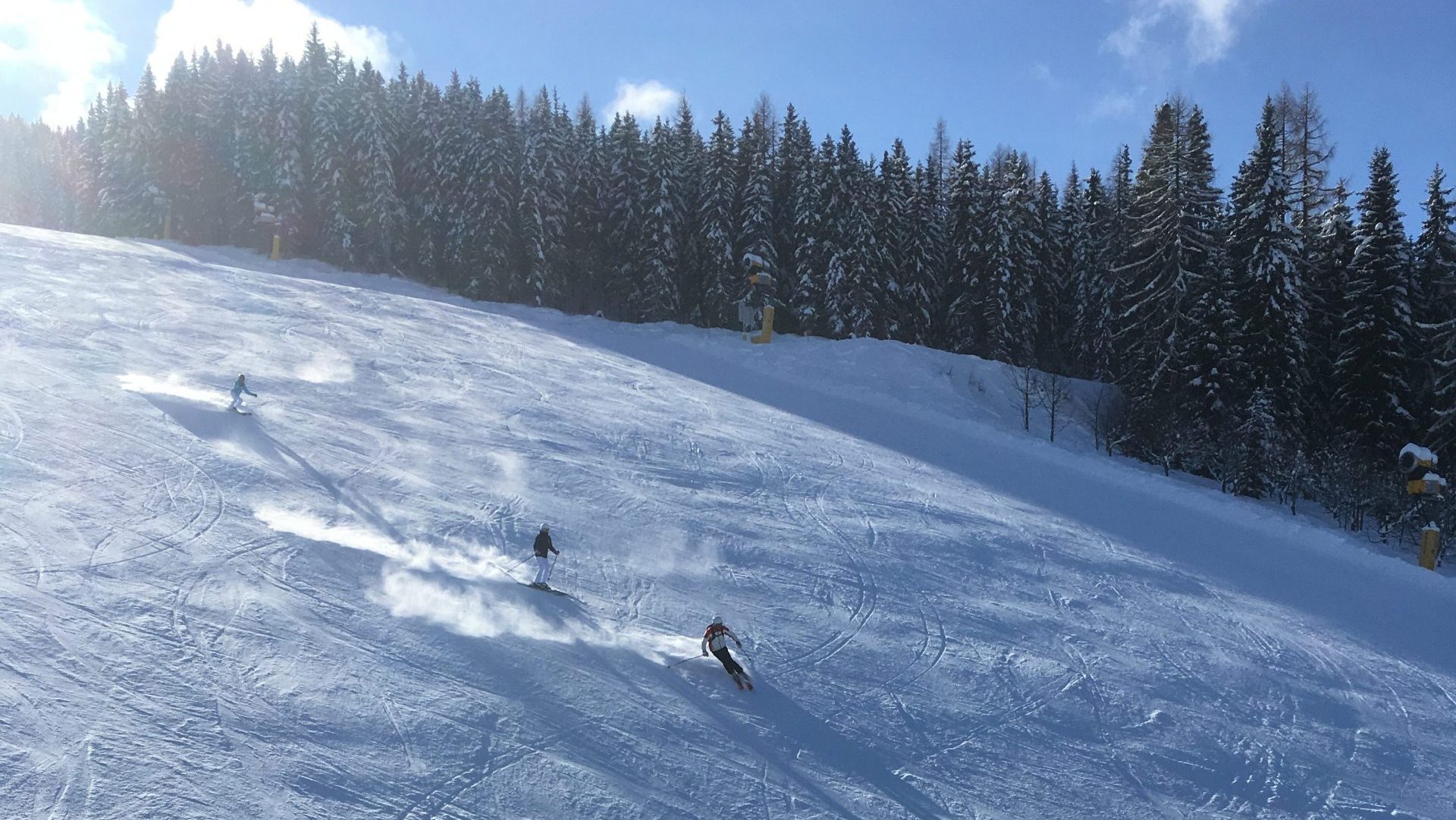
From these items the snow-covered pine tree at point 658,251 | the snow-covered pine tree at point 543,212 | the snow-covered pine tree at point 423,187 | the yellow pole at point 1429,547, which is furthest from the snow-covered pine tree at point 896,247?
the yellow pole at point 1429,547

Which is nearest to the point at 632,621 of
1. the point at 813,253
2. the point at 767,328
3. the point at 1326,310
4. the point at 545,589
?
the point at 545,589

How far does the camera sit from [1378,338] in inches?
1094

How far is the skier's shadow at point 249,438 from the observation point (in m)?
14.4

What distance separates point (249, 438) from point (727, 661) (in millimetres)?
11223

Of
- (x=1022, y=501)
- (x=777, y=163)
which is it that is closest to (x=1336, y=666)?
(x=1022, y=501)

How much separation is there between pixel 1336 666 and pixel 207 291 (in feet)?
110

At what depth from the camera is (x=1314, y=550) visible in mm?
17906

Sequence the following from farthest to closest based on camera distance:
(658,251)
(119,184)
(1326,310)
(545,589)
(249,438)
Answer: (119,184), (658,251), (1326,310), (249,438), (545,589)

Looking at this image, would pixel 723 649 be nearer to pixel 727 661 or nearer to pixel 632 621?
pixel 727 661

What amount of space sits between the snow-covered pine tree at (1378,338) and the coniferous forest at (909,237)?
7 centimetres

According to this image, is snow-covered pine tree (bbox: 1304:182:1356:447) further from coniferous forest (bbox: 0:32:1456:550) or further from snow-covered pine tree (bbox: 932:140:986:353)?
snow-covered pine tree (bbox: 932:140:986:353)

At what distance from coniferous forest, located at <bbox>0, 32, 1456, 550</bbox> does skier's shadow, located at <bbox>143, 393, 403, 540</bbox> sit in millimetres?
20954

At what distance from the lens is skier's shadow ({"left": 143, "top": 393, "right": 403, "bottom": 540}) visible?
47.3 feet

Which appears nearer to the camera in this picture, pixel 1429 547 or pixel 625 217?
pixel 1429 547
